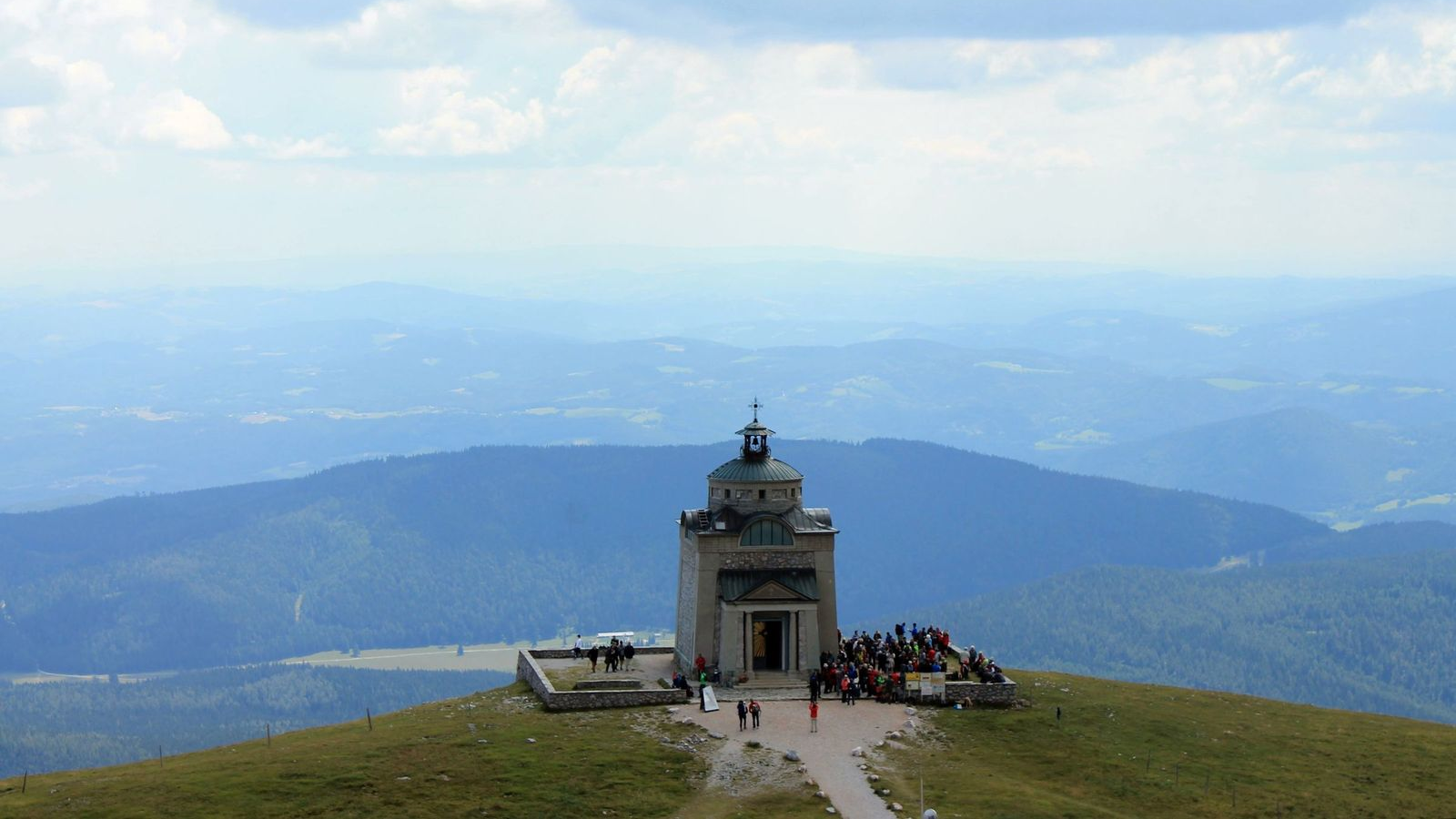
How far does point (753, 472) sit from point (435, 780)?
33692 millimetres

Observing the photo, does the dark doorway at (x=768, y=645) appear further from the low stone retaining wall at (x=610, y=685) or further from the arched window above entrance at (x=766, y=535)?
the low stone retaining wall at (x=610, y=685)

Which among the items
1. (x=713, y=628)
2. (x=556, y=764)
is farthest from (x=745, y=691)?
(x=556, y=764)

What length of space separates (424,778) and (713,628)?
28056mm

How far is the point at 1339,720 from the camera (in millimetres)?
106625

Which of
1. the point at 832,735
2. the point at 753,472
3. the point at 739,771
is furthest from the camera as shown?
the point at 753,472

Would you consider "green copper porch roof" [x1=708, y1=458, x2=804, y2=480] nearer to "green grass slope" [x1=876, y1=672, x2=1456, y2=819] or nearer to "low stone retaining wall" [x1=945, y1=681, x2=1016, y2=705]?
"low stone retaining wall" [x1=945, y1=681, x2=1016, y2=705]

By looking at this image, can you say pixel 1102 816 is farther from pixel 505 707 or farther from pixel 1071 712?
pixel 505 707

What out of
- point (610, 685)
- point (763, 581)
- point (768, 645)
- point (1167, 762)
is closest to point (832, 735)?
point (610, 685)

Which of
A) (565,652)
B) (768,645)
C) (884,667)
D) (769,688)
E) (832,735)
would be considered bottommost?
(832,735)

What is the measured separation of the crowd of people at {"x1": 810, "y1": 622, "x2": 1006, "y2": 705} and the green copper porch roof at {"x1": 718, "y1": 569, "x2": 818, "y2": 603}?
405 centimetres

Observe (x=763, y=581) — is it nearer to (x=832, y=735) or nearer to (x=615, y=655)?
(x=615, y=655)

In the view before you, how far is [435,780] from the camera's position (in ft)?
272

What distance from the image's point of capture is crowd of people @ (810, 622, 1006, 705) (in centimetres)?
10169

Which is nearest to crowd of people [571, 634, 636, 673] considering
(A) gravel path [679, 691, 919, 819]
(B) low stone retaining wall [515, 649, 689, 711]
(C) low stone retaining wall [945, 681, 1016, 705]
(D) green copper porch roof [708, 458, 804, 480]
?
(B) low stone retaining wall [515, 649, 689, 711]
